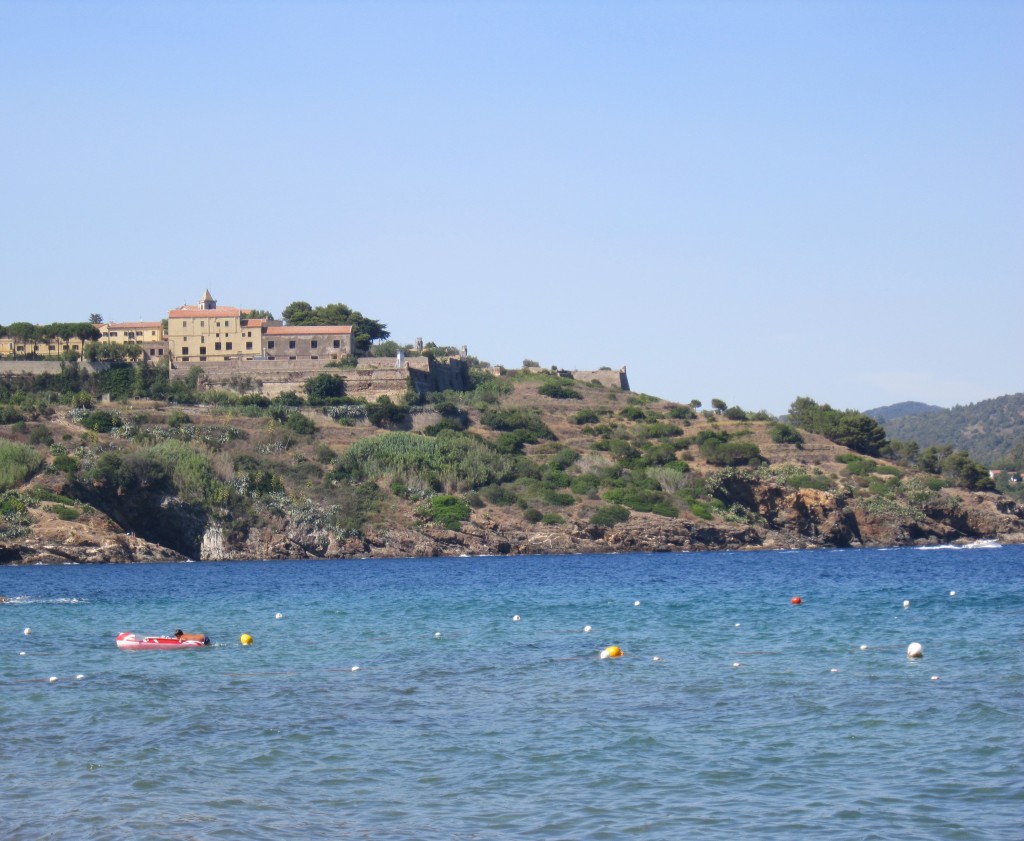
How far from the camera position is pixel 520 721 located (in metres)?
19.0

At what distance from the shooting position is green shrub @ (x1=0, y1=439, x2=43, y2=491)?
6228cm

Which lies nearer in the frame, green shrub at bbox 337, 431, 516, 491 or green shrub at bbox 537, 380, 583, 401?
green shrub at bbox 337, 431, 516, 491

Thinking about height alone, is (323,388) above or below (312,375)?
below

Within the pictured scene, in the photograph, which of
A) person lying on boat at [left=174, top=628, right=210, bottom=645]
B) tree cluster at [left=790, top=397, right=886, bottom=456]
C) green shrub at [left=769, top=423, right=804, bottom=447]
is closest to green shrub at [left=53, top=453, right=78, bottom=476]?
person lying on boat at [left=174, top=628, right=210, bottom=645]

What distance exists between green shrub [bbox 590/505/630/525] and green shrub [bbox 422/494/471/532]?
6.99 m

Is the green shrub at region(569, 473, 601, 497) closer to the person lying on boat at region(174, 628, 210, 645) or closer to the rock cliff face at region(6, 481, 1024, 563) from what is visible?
the rock cliff face at region(6, 481, 1024, 563)

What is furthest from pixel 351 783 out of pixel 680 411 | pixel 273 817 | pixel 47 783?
pixel 680 411

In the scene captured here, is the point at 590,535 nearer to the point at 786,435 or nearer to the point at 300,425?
the point at 300,425

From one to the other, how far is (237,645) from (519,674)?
769 centimetres

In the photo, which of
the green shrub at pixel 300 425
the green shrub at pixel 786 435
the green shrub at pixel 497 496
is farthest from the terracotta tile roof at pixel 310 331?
the green shrub at pixel 786 435

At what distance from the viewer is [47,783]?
1577 cm

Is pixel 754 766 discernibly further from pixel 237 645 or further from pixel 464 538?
pixel 464 538

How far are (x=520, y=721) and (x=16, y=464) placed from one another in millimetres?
50677

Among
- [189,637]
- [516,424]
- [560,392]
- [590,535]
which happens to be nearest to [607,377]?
[560,392]
